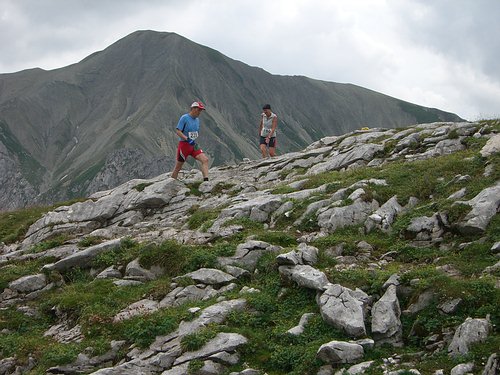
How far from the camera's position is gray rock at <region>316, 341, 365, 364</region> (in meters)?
10.4

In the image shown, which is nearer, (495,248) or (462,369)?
(462,369)

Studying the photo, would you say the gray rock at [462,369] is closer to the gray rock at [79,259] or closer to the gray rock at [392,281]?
the gray rock at [392,281]

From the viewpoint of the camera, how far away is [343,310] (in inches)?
460

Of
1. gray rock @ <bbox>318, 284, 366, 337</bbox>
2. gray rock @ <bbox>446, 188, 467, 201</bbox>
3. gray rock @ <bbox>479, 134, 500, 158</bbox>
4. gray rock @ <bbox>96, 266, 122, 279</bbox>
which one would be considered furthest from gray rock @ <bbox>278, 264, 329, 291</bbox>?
gray rock @ <bbox>479, 134, 500, 158</bbox>

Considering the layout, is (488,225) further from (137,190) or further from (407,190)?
(137,190)

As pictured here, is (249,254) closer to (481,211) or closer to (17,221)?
(481,211)

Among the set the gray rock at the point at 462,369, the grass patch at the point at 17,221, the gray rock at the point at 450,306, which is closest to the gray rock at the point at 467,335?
the gray rock at the point at 462,369

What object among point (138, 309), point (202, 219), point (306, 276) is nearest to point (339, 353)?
point (306, 276)

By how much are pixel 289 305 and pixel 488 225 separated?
270 inches

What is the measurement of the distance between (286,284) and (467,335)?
203 inches

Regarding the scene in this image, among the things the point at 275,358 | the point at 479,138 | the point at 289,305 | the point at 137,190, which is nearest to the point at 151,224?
the point at 137,190

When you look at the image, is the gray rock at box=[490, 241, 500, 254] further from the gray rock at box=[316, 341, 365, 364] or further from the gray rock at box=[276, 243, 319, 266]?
the gray rock at box=[316, 341, 365, 364]

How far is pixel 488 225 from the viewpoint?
48.5ft

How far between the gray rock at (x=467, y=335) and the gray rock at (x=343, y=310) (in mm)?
1951
